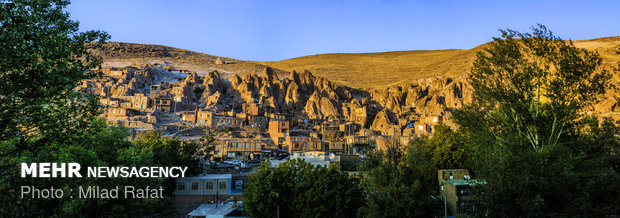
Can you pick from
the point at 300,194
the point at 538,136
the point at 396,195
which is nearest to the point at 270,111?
the point at 300,194

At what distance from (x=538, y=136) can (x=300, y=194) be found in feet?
48.3

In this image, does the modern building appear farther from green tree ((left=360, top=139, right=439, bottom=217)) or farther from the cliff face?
the cliff face

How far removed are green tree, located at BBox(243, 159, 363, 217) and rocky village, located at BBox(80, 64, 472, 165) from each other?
57.2ft

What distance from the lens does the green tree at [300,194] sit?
23125 millimetres

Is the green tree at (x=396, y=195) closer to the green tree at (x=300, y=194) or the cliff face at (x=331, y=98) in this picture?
the green tree at (x=300, y=194)

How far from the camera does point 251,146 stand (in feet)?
176

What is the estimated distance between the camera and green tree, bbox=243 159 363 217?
75.9 ft

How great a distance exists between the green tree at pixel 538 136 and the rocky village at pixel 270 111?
71.7ft

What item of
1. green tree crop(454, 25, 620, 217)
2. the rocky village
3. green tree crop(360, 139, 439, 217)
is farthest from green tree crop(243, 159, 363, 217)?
the rocky village

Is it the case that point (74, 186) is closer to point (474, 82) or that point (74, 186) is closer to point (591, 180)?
point (474, 82)

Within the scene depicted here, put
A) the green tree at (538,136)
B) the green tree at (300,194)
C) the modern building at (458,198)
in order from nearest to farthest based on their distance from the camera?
the green tree at (538,136) → the green tree at (300,194) → the modern building at (458,198)

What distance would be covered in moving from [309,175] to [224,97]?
72.1 metres

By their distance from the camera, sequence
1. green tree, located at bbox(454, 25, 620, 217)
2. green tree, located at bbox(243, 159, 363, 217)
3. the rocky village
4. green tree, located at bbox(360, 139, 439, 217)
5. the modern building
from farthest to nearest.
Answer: the rocky village
the modern building
green tree, located at bbox(243, 159, 363, 217)
green tree, located at bbox(360, 139, 439, 217)
green tree, located at bbox(454, 25, 620, 217)

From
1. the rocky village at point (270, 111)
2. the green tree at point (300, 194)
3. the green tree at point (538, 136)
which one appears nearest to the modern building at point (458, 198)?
the green tree at point (538, 136)
